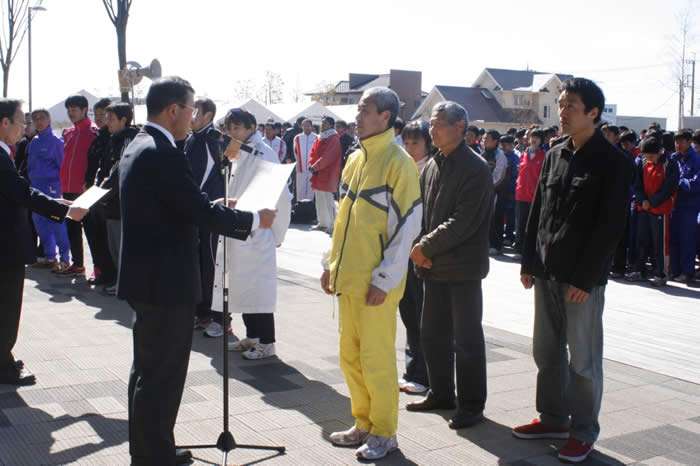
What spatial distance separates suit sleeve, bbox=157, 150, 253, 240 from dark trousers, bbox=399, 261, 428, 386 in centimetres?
216

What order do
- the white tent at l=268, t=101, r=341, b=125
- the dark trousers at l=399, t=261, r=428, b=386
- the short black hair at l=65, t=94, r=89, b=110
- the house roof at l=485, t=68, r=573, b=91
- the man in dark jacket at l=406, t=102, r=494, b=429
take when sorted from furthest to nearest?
1. the house roof at l=485, t=68, r=573, b=91
2. the white tent at l=268, t=101, r=341, b=125
3. the short black hair at l=65, t=94, r=89, b=110
4. the dark trousers at l=399, t=261, r=428, b=386
5. the man in dark jacket at l=406, t=102, r=494, b=429

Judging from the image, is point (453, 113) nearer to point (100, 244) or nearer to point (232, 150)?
point (232, 150)

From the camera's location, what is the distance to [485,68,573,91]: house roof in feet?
251

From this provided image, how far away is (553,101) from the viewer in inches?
2972

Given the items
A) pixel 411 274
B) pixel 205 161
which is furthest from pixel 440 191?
pixel 205 161

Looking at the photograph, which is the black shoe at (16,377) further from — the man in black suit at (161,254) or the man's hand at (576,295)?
the man's hand at (576,295)

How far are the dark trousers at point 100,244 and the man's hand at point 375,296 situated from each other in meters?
5.55

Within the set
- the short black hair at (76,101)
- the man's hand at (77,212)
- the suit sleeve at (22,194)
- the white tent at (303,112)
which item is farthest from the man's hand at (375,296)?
the white tent at (303,112)

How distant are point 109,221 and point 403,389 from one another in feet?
14.3

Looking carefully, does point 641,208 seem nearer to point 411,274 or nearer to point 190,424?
point 411,274

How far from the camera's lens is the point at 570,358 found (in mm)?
4090

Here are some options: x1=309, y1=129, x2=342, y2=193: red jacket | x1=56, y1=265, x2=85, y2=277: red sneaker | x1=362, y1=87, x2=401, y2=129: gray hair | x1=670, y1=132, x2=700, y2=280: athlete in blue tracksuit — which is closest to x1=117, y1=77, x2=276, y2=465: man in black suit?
x1=362, y1=87, x2=401, y2=129: gray hair

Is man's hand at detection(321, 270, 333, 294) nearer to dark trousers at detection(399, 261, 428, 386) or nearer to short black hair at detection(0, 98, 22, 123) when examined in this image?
dark trousers at detection(399, 261, 428, 386)

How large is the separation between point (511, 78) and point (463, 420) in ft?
253
